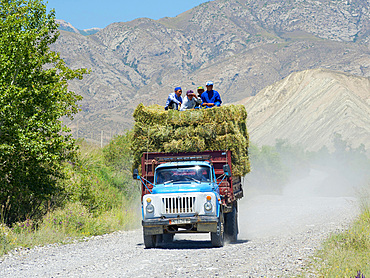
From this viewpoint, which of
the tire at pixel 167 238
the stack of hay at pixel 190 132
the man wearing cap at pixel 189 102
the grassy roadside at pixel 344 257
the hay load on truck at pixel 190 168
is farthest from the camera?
the man wearing cap at pixel 189 102

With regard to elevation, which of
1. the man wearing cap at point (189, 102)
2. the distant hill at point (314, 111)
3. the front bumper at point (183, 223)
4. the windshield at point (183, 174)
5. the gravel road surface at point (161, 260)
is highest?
the distant hill at point (314, 111)

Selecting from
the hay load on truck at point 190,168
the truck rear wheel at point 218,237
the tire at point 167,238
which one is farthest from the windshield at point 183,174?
the tire at point 167,238

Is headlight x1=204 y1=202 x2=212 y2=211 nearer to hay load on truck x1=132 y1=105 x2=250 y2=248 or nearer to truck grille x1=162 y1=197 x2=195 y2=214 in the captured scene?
hay load on truck x1=132 y1=105 x2=250 y2=248

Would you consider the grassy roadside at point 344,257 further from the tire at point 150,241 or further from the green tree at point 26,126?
the green tree at point 26,126

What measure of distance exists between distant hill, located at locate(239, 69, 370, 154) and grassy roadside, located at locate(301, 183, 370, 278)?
103 m

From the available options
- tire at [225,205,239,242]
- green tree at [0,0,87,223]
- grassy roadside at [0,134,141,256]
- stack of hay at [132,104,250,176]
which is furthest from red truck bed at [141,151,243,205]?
grassy roadside at [0,134,141,256]

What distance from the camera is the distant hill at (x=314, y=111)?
382 feet

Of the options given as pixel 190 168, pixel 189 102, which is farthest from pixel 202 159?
pixel 189 102

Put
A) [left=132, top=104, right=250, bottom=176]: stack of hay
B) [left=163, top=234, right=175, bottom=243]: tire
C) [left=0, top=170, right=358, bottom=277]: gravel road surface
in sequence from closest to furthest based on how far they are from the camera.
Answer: [left=0, top=170, right=358, bottom=277]: gravel road surface → [left=132, top=104, right=250, bottom=176]: stack of hay → [left=163, top=234, right=175, bottom=243]: tire

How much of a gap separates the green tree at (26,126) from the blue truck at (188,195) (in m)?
3.13

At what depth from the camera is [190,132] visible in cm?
1419

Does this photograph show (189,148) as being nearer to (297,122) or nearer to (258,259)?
(258,259)

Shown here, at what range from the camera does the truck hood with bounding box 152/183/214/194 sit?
12.4 m

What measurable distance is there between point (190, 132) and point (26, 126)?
15.8 ft
